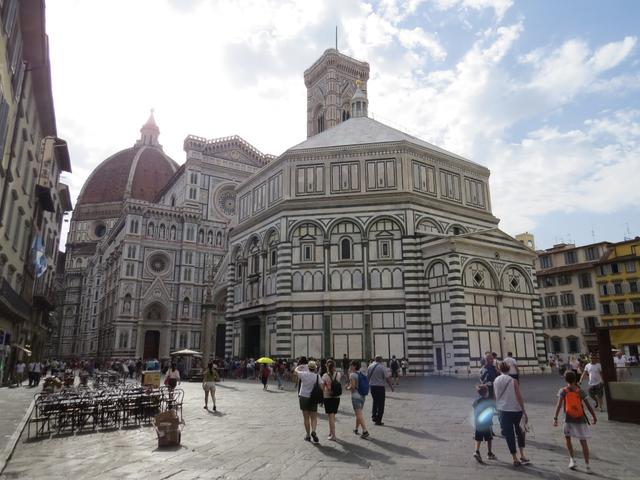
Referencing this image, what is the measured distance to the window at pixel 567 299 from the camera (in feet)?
155

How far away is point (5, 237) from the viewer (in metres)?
20.3

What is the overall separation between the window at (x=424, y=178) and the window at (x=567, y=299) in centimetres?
2413

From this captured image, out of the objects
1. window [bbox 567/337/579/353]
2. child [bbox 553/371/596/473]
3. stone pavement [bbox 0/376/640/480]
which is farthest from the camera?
window [bbox 567/337/579/353]

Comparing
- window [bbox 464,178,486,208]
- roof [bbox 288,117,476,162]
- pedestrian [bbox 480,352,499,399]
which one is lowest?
pedestrian [bbox 480,352,499,399]

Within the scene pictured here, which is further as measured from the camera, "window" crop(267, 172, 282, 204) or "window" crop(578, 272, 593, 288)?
"window" crop(578, 272, 593, 288)

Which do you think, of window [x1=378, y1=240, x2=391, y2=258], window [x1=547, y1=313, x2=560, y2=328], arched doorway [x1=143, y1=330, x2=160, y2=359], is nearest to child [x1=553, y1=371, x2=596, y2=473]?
window [x1=378, y1=240, x2=391, y2=258]

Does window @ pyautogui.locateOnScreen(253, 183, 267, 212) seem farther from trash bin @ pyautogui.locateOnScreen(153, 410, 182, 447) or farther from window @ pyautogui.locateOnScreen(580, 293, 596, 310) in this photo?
window @ pyautogui.locateOnScreen(580, 293, 596, 310)

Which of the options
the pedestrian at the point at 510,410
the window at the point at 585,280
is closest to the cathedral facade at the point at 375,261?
the window at the point at 585,280

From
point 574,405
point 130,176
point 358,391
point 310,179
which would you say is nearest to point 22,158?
point 310,179

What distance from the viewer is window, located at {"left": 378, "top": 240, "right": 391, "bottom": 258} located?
3011 centimetres

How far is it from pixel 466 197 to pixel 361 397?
2720 cm

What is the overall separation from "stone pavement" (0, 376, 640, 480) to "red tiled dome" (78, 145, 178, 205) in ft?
280

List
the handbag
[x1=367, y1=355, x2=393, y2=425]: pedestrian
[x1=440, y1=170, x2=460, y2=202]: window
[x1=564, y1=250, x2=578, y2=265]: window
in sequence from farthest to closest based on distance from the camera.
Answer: [x1=564, y1=250, x2=578, y2=265]: window < [x1=440, y1=170, x2=460, y2=202]: window < [x1=367, y1=355, x2=393, y2=425]: pedestrian < the handbag

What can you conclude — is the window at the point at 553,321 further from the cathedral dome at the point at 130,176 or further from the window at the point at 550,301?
the cathedral dome at the point at 130,176
